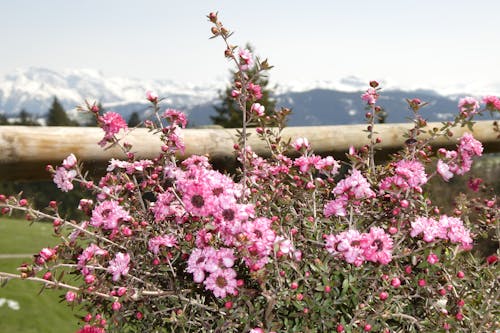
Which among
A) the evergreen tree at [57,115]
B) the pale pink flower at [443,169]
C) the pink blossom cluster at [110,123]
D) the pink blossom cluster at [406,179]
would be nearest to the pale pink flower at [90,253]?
the pink blossom cluster at [110,123]

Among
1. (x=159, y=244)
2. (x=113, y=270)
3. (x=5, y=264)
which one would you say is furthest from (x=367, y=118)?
(x=5, y=264)

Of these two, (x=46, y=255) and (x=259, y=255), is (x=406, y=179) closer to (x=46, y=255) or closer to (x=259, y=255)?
(x=259, y=255)

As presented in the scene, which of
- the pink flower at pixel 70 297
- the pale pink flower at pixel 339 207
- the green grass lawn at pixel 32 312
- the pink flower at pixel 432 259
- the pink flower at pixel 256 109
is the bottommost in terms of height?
the green grass lawn at pixel 32 312

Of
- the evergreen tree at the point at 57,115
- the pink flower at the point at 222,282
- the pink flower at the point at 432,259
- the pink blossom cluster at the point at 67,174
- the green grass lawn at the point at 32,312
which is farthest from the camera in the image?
the evergreen tree at the point at 57,115

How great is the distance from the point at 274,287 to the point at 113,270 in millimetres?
535

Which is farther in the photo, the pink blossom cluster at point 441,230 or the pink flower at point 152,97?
the pink flower at point 152,97

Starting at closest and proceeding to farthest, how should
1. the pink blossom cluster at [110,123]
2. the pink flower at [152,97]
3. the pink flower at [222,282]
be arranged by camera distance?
the pink flower at [222,282], the pink blossom cluster at [110,123], the pink flower at [152,97]

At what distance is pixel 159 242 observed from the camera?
175 centimetres

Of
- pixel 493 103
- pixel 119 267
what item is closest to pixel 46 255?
pixel 119 267

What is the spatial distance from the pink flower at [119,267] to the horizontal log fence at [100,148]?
0.90m

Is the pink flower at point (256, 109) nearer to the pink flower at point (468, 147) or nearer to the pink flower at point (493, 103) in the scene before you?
the pink flower at point (468, 147)

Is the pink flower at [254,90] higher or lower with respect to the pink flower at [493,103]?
higher

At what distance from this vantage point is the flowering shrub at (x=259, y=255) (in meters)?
1.61

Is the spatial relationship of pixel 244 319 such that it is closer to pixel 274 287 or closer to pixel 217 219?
pixel 274 287
